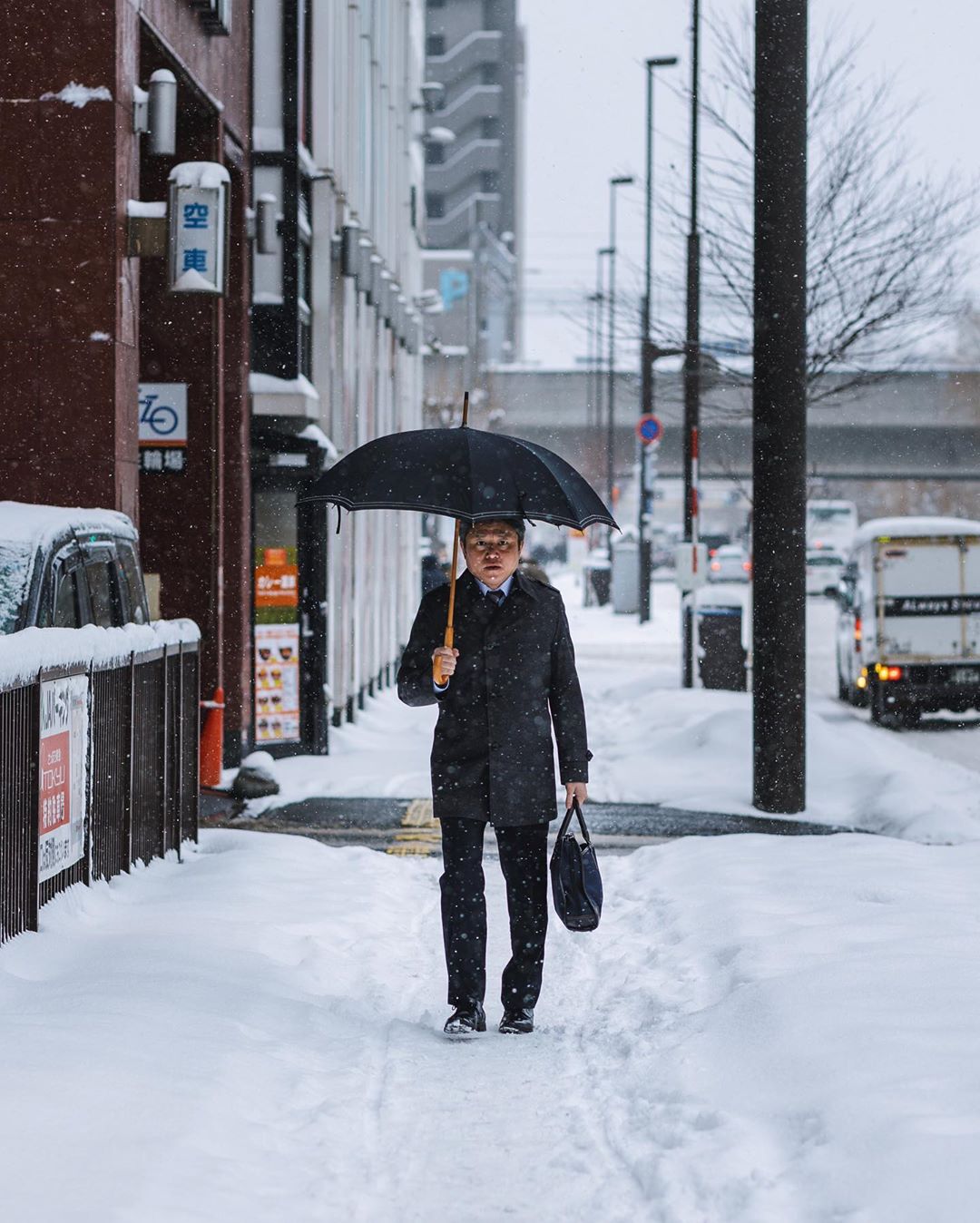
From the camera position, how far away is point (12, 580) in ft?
23.0

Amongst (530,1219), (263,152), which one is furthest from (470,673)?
(263,152)

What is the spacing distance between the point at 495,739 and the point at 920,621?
54.6 feet

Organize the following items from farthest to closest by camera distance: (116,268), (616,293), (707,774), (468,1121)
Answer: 1. (616,293)
2. (707,774)
3. (116,268)
4. (468,1121)

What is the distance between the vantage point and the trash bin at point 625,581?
49.3 meters

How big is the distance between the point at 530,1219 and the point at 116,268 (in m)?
7.58

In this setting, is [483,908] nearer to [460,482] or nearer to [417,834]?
[460,482]

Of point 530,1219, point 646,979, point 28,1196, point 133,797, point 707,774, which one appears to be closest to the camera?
point 28,1196

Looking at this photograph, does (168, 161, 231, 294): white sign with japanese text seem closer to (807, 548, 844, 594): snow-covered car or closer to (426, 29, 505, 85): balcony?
(807, 548, 844, 594): snow-covered car

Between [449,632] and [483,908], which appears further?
[483,908]

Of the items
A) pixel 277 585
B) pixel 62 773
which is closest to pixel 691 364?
pixel 277 585

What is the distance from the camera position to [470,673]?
5684mm

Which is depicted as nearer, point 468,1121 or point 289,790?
point 468,1121

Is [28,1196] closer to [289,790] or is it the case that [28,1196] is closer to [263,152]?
[289,790]

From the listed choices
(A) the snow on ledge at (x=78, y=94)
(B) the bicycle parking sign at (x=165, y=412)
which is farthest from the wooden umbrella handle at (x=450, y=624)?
(B) the bicycle parking sign at (x=165, y=412)
